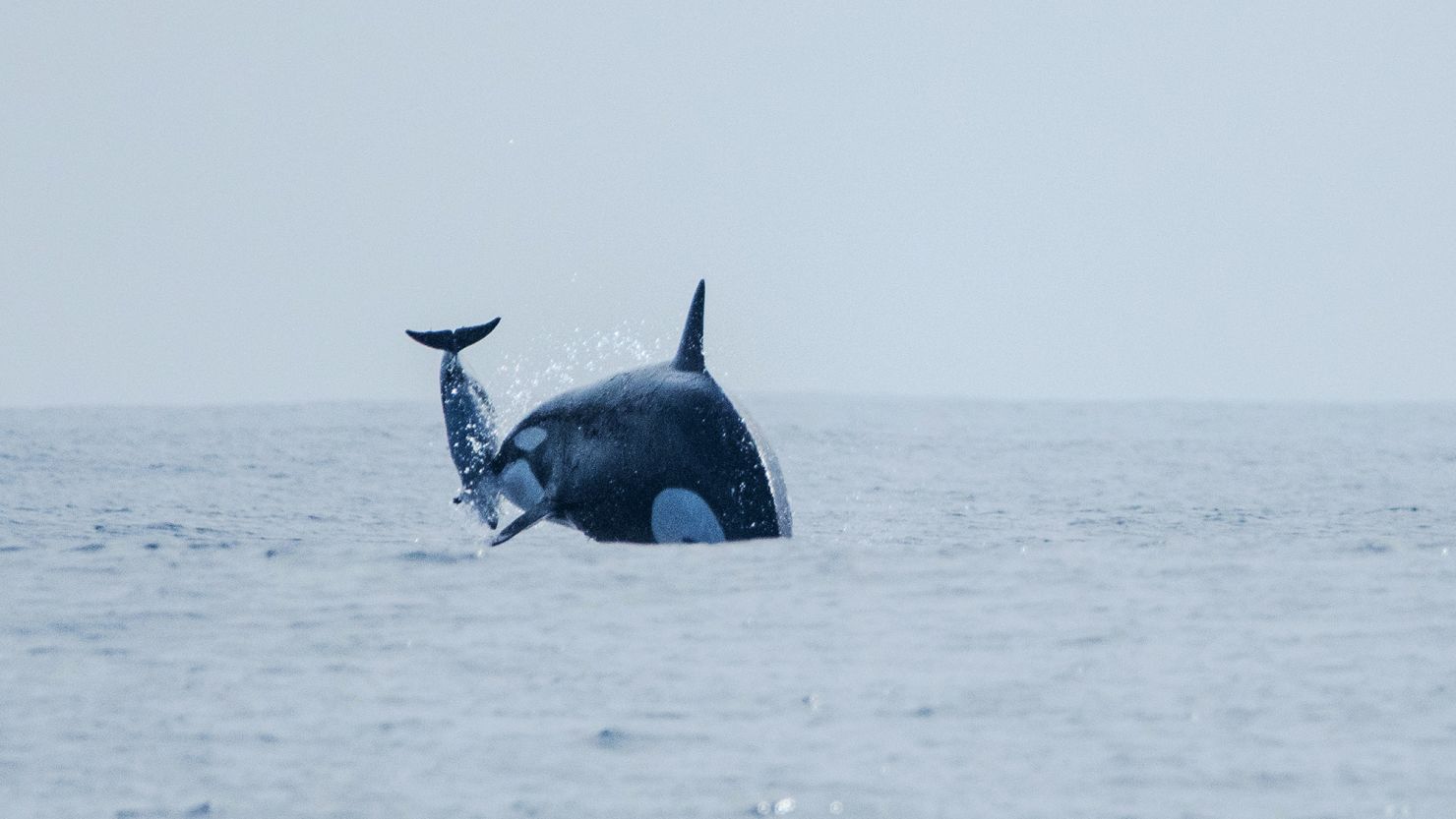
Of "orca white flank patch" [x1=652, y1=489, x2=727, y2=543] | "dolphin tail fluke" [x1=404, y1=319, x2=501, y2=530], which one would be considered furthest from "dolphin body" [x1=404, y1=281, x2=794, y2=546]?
"dolphin tail fluke" [x1=404, y1=319, x2=501, y2=530]

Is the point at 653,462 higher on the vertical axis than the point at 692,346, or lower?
lower

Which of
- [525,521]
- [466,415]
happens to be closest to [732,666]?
[525,521]

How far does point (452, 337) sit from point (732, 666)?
9.57 meters

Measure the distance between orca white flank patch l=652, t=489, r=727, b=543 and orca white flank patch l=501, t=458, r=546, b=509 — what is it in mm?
1663

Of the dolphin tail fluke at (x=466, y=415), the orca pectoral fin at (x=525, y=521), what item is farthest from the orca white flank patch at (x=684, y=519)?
the dolphin tail fluke at (x=466, y=415)

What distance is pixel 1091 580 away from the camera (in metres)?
12.2

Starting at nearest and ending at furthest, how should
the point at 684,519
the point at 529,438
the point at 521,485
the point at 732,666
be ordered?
1. the point at 732,666
2. the point at 684,519
3. the point at 529,438
4. the point at 521,485

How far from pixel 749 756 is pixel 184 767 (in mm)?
2253

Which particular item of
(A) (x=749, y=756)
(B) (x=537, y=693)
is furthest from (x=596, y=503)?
(A) (x=749, y=756)

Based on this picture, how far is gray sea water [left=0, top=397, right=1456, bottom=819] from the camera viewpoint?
22.0 feet

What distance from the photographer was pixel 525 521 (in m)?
14.4

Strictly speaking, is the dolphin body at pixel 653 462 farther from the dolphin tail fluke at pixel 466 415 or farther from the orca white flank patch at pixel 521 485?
the dolphin tail fluke at pixel 466 415

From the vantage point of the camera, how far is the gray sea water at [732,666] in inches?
264

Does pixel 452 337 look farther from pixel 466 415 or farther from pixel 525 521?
pixel 525 521
